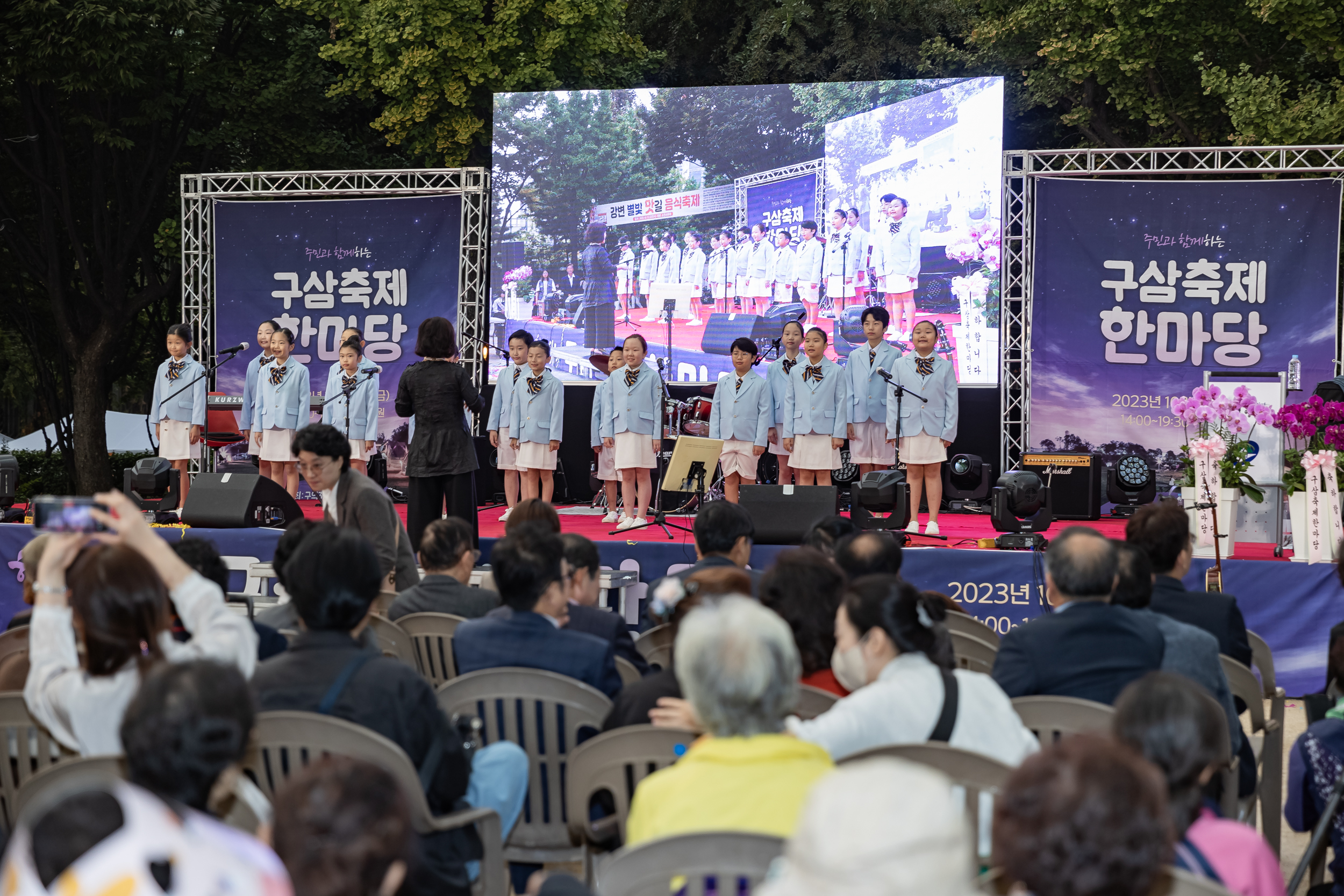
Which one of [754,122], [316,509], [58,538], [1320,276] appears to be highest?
[754,122]

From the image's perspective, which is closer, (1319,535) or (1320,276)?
(1319,535)

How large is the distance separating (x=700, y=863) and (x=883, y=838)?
62cm

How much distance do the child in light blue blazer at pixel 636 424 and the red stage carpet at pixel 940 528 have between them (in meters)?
0.33

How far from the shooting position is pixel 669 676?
8.40ft

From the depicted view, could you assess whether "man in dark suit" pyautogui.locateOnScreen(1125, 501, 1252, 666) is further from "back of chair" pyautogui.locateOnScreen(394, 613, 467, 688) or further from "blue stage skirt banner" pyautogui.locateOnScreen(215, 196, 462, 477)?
"blue stage skirt banner" pyautogui.locateOnScreen(215, 196, 462, 477)

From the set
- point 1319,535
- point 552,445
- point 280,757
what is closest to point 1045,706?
point 280,757

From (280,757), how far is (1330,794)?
2148 mm

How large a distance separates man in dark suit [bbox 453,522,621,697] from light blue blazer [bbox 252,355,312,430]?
7.16 meters

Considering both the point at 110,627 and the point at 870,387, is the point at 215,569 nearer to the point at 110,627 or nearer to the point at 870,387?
the point at 110,627

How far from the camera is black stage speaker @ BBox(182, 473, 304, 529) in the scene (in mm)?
7359

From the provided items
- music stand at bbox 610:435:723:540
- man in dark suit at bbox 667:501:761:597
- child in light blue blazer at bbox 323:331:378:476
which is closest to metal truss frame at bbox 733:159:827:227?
child in light blue blazer at bbox 323:331:378:476

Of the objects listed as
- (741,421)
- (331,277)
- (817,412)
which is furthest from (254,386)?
(817,412)

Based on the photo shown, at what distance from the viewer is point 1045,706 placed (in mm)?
2629

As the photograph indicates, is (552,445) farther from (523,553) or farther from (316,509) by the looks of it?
(523,553)
